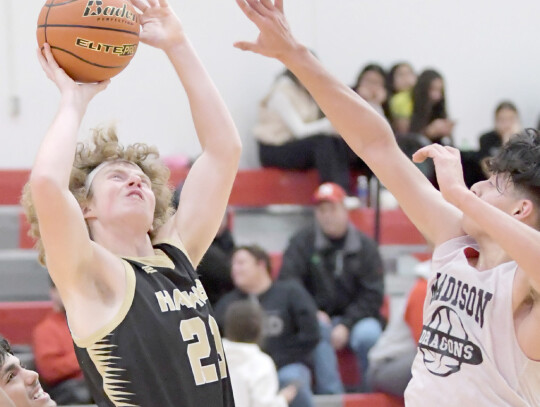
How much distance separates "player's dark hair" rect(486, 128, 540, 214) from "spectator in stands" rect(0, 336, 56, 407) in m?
1.56

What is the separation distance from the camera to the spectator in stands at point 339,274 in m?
6.78

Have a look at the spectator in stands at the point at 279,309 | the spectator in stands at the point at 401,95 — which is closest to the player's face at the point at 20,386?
the spectator in stands at the point at 279,309

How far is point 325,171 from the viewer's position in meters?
8.31

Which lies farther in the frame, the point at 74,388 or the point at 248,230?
the point at 248,230

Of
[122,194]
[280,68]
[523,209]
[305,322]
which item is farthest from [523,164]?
[280,68]

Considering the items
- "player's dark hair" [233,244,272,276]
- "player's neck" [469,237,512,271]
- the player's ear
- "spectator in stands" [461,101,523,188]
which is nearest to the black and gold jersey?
"player's neck" [469,237,512,271]

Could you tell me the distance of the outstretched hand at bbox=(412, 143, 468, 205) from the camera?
9.42 ft

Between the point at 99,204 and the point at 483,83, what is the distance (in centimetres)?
754

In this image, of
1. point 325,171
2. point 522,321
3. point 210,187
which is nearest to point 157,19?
point 210,187

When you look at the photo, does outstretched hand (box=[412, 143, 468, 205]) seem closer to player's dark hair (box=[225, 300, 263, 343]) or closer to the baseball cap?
player's dark hair (box=[225, 300, 263, 343])

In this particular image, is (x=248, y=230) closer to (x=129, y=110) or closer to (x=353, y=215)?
(x=353, y=215)

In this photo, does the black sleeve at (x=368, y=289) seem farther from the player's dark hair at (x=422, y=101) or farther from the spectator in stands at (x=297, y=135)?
the player's dark hair at (x=422, y=101)

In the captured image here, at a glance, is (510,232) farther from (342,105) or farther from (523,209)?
(342,105)

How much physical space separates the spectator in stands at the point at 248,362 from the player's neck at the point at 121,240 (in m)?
2.33
